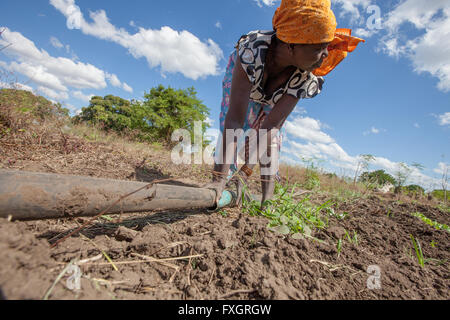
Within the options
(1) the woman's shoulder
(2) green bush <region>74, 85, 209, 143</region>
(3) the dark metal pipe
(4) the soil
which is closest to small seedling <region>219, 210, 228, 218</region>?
(4) the soil

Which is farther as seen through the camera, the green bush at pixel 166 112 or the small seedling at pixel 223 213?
the green bush at pixel 166 112

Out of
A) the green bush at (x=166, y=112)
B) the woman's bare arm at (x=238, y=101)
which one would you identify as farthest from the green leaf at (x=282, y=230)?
the green bush at (x=166, y=112)

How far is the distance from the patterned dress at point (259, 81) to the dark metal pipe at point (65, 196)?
3.17ft

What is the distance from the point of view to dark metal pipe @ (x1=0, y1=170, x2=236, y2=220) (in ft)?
2.46

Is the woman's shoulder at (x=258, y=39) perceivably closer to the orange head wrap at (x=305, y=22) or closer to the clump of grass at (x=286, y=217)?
the orange head wrap at (x=305, y=22)

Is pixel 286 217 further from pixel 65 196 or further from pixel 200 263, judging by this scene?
pixel 65 196

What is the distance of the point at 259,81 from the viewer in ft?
6.25

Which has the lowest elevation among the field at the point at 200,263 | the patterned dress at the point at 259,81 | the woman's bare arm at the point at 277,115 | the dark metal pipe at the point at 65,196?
the field at the point at 200,263

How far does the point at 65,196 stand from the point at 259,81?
1.63 m

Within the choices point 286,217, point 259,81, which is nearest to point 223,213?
point 286,217

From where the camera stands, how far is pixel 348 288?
0.99 metres

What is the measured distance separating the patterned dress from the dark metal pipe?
3.17 ft

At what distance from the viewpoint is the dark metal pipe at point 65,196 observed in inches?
29.6
